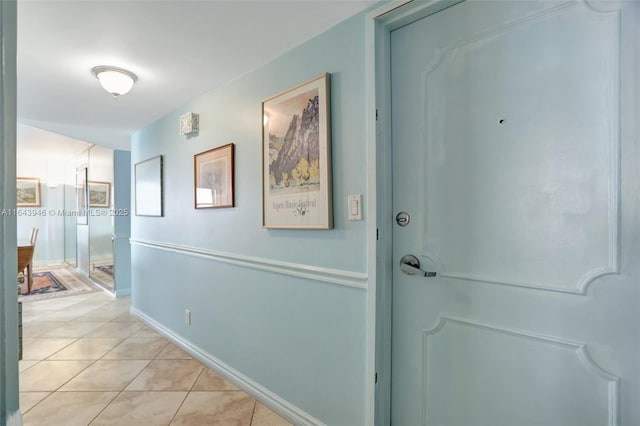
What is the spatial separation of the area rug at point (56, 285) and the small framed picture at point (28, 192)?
1.47 m

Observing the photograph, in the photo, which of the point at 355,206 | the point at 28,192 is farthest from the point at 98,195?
the point at 355,206

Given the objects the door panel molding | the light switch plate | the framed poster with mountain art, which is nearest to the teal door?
the door panel molding

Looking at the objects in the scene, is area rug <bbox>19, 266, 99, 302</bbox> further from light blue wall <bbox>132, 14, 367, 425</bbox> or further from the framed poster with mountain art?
the framed poster with mountain art

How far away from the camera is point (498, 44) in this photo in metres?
1.13

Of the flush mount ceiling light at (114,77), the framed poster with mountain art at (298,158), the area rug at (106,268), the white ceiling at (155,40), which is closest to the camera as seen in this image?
the white ceiling at (155,40)

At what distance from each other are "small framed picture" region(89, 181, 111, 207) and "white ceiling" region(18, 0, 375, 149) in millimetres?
2909

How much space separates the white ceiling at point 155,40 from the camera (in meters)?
1.43

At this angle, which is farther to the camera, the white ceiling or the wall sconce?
the wall sconce

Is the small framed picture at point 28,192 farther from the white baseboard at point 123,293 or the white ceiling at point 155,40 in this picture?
the white ceiling at point 155,40

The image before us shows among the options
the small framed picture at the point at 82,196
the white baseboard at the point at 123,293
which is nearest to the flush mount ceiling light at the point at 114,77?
the white baseboard at the point at 123,293

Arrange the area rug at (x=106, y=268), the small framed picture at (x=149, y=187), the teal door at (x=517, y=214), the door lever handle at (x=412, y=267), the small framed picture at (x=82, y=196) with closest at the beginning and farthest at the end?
1. the teal door at (x=517, y=214)
2. the door lever handle at (x=412, y=267)
3. the small framed picture at (x=149, y=187)
4. the area rug at (x=106, y=268)
5. the small framed picture at (x=82, y=196)

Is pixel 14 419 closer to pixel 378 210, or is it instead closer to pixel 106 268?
pixel 378 210

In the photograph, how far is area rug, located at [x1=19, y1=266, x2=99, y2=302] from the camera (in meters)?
4.60

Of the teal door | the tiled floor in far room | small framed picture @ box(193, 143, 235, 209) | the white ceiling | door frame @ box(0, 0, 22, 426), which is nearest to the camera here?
door frame @ box(0, 0, 22, 426)
